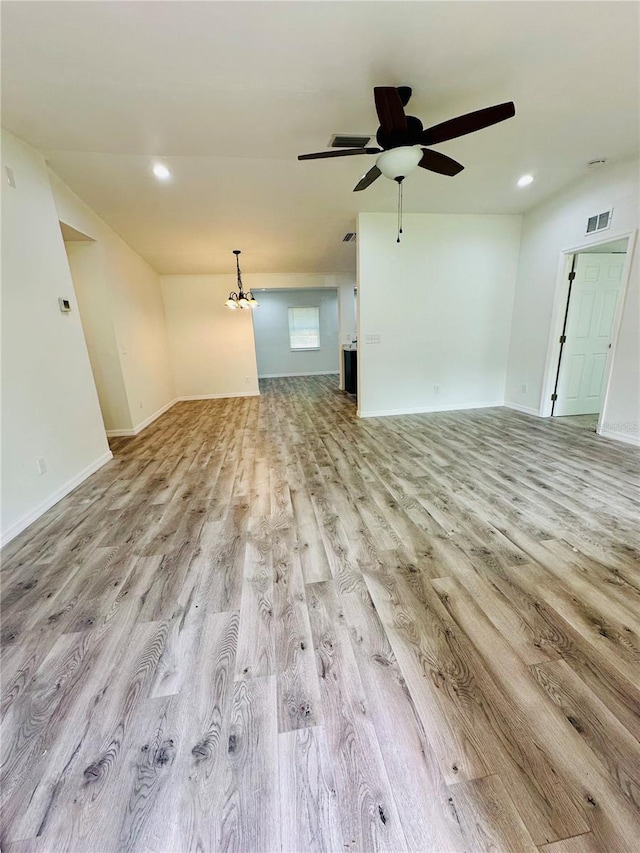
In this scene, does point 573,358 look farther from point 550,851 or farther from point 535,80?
point 550,851

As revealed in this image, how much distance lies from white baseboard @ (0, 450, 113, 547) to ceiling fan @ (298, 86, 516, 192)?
3.24m

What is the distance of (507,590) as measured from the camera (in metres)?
1.62

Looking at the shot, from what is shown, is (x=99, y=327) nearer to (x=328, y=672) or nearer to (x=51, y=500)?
A: (x=51, y=500)

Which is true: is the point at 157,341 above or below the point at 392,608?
above

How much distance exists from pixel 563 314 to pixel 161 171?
5090mm

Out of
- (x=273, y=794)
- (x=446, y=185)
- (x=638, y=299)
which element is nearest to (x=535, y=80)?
(x=446, y=185)

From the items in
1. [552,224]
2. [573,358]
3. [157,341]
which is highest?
[552,224]

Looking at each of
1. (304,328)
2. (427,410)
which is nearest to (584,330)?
(427,410)

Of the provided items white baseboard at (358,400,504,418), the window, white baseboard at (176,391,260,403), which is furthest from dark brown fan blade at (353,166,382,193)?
the window

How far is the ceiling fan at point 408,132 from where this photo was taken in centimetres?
187

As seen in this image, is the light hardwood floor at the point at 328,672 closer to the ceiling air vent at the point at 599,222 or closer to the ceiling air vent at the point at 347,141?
the ceiling air vent at the point at 599,222

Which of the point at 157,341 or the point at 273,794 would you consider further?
the point at 157,341

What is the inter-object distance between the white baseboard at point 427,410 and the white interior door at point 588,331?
3.23 feet

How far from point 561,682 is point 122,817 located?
1.47m
